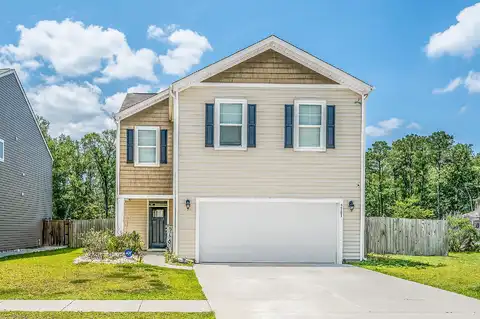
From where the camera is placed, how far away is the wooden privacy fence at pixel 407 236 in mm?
20969

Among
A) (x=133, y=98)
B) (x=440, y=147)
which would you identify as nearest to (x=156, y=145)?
(x=133, y=98)

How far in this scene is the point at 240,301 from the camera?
9.80 meters

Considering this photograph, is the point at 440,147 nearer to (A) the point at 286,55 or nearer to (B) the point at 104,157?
(B) the point at 104,157

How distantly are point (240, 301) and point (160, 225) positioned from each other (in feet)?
40.2

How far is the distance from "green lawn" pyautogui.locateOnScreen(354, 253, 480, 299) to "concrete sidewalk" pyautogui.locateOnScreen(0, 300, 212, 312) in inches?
224

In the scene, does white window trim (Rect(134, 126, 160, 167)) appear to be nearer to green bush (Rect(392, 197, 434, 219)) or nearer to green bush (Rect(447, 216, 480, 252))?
green bush (Rect(447, 216, 480, 252))

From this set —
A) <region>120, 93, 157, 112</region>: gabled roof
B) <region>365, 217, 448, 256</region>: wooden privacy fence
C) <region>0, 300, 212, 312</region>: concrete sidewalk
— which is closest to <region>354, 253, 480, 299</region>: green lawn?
<region>365, 217, 448, 256</region>: wooden privacy fence

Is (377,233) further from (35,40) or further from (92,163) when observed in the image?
(92,163)

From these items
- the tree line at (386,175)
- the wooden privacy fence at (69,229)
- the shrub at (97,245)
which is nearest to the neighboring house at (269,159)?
the shrub at (97,245)

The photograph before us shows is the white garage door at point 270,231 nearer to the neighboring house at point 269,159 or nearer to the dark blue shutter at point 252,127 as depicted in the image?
the neighboring house at point 269,159

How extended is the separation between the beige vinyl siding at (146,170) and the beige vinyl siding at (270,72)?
3890mm

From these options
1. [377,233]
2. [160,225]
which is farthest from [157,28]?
[377,233]

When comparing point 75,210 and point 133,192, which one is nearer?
point 133,192

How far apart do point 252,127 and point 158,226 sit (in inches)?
275
